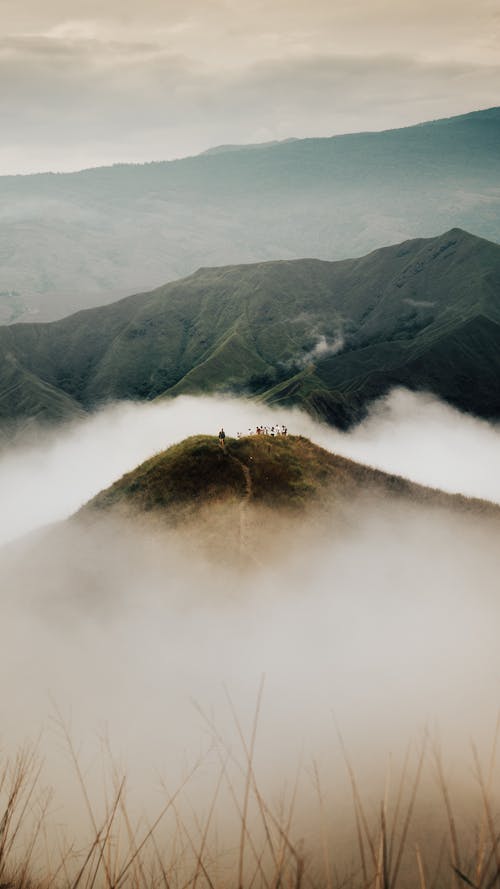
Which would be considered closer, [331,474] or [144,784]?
[144,784]

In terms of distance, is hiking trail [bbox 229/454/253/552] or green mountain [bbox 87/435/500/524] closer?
hiking trail [bbox 229/454/253/552]

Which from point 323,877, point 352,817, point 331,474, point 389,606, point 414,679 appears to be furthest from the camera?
point 331,474

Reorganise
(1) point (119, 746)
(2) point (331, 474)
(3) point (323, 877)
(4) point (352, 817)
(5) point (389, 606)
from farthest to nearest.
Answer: (2) point (331, 474) → (5) point (389, 606) → (1) point (119, 746) → (4) point (352, 817) → (3) point (323, 877)

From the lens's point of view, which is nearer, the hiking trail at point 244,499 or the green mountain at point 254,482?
the hiking trail at point 244,499

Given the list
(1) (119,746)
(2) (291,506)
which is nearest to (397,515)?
(2) (291,506)

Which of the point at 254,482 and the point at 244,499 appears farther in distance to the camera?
the point at 254,482

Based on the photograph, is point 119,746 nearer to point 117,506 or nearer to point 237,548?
point 237,548

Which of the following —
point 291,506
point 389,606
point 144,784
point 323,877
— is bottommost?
point 323,877

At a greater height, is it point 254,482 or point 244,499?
point 254,482

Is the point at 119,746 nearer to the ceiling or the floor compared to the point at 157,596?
nearer to the floor
